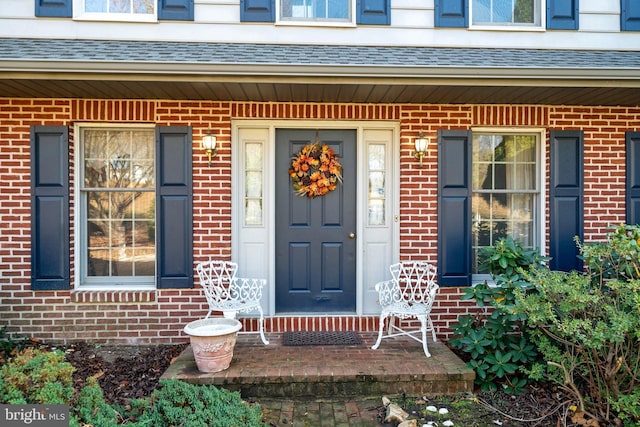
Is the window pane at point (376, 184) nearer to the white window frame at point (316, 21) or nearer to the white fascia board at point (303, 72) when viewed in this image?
the white fascia board at point (303, 72)

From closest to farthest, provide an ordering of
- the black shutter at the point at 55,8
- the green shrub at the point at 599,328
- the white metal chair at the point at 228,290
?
the green shrub at the point at 599,328
the white metal chair at the point at 228,290
the black shutter at the point at 55,8

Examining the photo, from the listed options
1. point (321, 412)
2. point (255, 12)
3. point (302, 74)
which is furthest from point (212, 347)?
point (255, 12)

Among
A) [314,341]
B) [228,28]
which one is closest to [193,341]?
[314,341]

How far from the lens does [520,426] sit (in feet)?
9.53

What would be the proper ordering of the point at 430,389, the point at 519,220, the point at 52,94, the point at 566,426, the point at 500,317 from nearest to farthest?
the point at 566,426
the point at 430,389
the point at 500,317
the point at 52,94
the point at 519,220

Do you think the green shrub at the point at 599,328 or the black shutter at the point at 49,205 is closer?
the green shrub at the point at 599,328

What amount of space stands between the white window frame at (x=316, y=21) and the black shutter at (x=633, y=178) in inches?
119

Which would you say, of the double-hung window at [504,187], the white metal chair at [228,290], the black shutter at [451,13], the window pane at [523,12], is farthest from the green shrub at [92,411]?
the window pane at [523,12]

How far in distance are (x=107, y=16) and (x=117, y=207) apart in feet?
6.20

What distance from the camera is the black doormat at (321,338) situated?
3936 millimetres

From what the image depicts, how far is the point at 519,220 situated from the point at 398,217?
1310mm

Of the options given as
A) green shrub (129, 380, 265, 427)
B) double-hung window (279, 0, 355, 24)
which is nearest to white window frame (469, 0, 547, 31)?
double-hung window (279, 0, 355, 24)

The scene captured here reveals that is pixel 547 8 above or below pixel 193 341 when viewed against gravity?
above

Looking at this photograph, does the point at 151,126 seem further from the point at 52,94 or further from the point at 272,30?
the point at 272,30
